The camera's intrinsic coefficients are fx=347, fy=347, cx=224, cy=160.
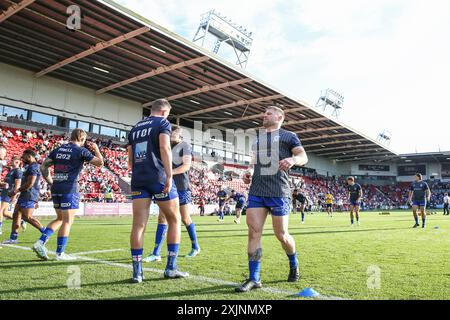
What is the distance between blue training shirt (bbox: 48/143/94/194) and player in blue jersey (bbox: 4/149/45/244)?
1864mm

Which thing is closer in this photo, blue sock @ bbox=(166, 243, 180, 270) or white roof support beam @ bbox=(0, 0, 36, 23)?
blue sock @ bbox=(166, 243, 180, 270)

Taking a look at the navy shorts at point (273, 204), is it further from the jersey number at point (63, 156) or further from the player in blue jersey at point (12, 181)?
the player in blue jersey at point (12, 181)

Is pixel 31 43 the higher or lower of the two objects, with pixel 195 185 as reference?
higher

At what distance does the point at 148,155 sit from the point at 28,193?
5.03 m

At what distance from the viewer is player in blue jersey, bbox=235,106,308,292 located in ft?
13.5

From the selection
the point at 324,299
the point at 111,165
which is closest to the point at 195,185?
the point at 111,165

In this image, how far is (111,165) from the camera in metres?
29.2

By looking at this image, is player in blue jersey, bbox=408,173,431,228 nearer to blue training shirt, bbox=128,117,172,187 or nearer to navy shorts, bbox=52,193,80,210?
blue training shirt, bbox=128,117,172,187

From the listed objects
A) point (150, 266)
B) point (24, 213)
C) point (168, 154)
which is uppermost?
point (168, 154)

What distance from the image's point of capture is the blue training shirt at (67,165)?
5875 millimetres

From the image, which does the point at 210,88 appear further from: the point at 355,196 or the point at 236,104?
the point at 355,196

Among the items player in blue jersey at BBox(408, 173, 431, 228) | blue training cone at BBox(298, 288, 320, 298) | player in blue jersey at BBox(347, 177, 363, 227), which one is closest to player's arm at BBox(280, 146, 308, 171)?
blue training cone at BBox(298, 288, 320, 298)
